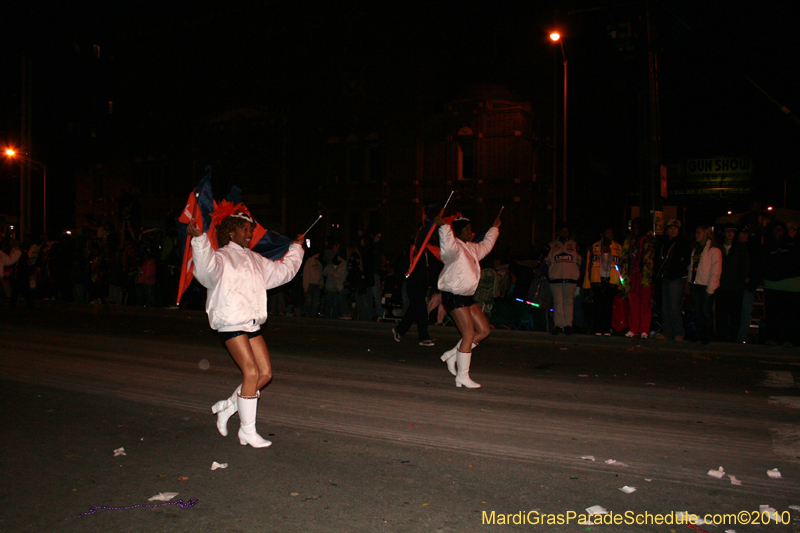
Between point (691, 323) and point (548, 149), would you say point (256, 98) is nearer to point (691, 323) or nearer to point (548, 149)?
point (548, 149)

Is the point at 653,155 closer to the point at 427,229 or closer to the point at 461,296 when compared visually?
the point at 427,229

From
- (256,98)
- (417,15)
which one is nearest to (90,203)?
(256,98)

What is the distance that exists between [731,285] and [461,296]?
595cm

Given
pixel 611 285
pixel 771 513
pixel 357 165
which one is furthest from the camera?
pixel 357 165

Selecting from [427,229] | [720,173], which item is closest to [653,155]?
[427,229]

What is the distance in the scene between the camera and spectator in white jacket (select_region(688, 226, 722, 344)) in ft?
37.5

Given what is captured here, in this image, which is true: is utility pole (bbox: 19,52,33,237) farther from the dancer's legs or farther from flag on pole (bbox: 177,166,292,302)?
the dancer's legs

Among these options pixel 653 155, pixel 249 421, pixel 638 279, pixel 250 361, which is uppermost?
pixel 653 155

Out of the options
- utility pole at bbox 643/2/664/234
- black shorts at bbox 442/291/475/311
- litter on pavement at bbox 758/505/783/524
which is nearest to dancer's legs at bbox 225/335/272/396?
black shorts at bbox 442/291/475/311

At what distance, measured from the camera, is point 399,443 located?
5.48 m

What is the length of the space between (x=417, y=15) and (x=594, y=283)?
22.9 meters

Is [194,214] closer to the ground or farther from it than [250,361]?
farther from it

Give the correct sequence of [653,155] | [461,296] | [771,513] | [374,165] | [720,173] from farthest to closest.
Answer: [720,173]
[374,165]
[653,155]
[461,296]
[771,513]

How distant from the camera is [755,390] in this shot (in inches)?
308
